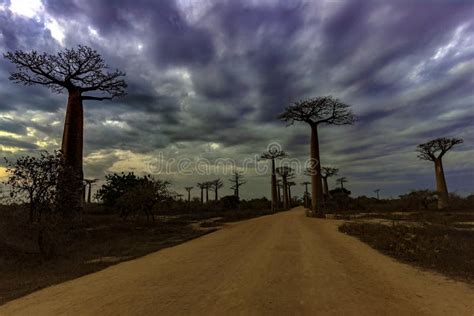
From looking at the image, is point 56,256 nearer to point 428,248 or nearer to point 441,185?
point 428,248

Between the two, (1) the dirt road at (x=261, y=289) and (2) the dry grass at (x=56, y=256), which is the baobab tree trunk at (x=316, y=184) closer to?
(2) the dry grass at (x=56, y=256)

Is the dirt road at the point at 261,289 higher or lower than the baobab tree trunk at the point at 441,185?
lower

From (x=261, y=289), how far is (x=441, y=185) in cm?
3201

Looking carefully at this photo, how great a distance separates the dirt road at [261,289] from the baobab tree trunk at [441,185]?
2694 cm

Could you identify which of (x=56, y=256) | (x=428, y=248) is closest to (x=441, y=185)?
(x=428, y=248)

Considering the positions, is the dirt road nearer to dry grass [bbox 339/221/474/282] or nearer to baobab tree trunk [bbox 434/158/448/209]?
dry grass [bbox 339/221/474/282]

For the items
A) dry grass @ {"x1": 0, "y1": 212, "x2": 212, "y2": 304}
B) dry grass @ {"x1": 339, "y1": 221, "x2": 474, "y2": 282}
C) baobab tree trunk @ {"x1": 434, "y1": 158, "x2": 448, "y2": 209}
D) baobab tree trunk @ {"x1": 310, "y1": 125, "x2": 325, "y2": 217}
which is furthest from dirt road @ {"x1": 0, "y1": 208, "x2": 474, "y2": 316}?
baobab tree trunk @ {"x1": 434, "y1": 158, "x2": 448, "y2": 209}

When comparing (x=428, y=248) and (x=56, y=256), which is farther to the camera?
(x=56, y=256)

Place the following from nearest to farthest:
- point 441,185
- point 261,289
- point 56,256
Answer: point 261,289
point 56,256
point 441,185

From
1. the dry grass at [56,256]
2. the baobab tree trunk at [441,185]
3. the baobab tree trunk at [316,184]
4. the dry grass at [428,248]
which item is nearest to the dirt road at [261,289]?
the dry grass at [428,248]

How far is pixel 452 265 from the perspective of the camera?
7.08 meters

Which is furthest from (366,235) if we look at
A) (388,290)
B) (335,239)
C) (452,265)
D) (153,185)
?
(153,185)

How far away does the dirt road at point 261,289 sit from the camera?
4.74 metres

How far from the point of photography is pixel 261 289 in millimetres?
5539
